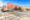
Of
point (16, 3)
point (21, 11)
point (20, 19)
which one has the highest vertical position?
point (16, 3)

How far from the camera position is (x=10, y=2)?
1.70ft

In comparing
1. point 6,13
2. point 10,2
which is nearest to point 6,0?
point 10,2

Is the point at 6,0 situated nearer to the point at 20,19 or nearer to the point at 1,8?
the point at 1,8

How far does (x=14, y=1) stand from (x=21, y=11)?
0.19 m

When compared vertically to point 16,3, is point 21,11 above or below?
below

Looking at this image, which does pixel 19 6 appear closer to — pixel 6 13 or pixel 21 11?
pixel 21 11

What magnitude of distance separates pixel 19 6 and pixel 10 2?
6.1 inches

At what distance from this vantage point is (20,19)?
0.51m

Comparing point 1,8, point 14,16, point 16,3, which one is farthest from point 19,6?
point 1,8

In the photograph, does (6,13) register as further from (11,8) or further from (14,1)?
(14,1)

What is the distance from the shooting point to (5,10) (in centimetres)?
52

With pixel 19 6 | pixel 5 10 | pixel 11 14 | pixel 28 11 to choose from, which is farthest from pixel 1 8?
pixel 28 11

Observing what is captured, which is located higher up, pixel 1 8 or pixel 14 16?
pixel 1 8

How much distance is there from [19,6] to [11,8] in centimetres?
13
